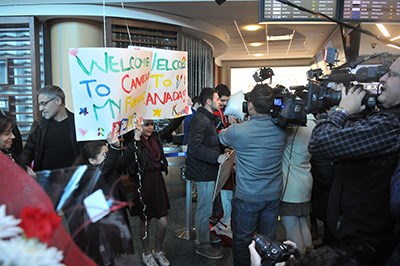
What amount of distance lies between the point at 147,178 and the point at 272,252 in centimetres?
155

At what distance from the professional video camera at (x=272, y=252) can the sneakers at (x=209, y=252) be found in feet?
5.94

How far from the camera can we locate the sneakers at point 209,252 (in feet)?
9.58

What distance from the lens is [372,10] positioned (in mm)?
2748

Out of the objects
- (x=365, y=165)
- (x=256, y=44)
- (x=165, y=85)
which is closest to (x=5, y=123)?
(x=165, y=85)

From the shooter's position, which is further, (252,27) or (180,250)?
(252,27)

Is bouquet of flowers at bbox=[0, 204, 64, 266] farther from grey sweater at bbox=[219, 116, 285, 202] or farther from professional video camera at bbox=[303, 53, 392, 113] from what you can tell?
grey sweater at bbox=[219, 116, 285, 202]

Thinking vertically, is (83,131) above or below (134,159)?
above

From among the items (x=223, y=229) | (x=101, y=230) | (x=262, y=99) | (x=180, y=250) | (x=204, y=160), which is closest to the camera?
(x=101, y=230)

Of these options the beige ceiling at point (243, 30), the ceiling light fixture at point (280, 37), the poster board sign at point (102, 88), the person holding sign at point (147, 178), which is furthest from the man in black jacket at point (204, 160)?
the ceiling light fixture at point (280, 37)

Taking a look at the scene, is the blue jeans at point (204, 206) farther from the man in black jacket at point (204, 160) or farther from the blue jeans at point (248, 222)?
the blue jeans at point (248, 222)

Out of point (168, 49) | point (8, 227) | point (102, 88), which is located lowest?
point (8, 227)

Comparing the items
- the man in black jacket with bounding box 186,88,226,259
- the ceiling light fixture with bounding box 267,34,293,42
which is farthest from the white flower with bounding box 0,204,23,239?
the ceiling light fixture with bounding box 267,34,293,42

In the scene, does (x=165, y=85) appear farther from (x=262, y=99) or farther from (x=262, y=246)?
(x=262, y=246)

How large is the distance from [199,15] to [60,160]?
3.05 meters
